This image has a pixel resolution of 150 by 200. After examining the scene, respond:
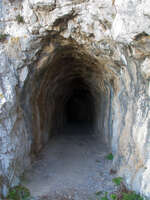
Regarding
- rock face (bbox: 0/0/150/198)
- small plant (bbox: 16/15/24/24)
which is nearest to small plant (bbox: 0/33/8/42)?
rock face (bbox: 0/0/150/198)

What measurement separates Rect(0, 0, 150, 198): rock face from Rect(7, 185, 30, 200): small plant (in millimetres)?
198

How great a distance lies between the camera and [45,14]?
4.64 meters

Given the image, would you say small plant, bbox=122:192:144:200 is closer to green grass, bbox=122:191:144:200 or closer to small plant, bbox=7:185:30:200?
green grass, bbox=122:191:144:200

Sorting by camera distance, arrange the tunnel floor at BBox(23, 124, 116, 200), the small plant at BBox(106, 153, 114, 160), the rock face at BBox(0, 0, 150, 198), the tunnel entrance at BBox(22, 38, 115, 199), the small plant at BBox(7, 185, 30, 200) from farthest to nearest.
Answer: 1. the small plant at BBox(106, 153, 114, 160)
2. the tunnel entrance at BBox(22, 38, 115, 199)
3. the tunnel floor at BBox(23, 124, 116, 200)
4. the small plant at BBox(7, 185, 30, 200)
5. the rock face at BBox(0, 0, 150, 198)

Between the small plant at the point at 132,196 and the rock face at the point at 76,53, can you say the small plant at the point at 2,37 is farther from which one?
the small plant at the point at 132,196

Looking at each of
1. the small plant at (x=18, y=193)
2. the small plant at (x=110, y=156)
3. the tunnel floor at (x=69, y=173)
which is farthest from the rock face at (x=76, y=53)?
the small plant at (x=110, y=156)

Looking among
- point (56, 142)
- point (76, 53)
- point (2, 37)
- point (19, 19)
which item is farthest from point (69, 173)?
point (19, 19)

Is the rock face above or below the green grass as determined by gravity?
above

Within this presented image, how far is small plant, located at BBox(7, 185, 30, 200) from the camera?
422 centimetres

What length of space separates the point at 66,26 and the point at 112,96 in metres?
2.97

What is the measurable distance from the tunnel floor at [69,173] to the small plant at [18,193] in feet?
0.53

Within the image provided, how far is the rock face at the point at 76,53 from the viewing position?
3.63 m

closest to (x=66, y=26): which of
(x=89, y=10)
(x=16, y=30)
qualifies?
(x=89, y=10)

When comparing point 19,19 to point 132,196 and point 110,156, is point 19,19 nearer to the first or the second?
point 132,196
